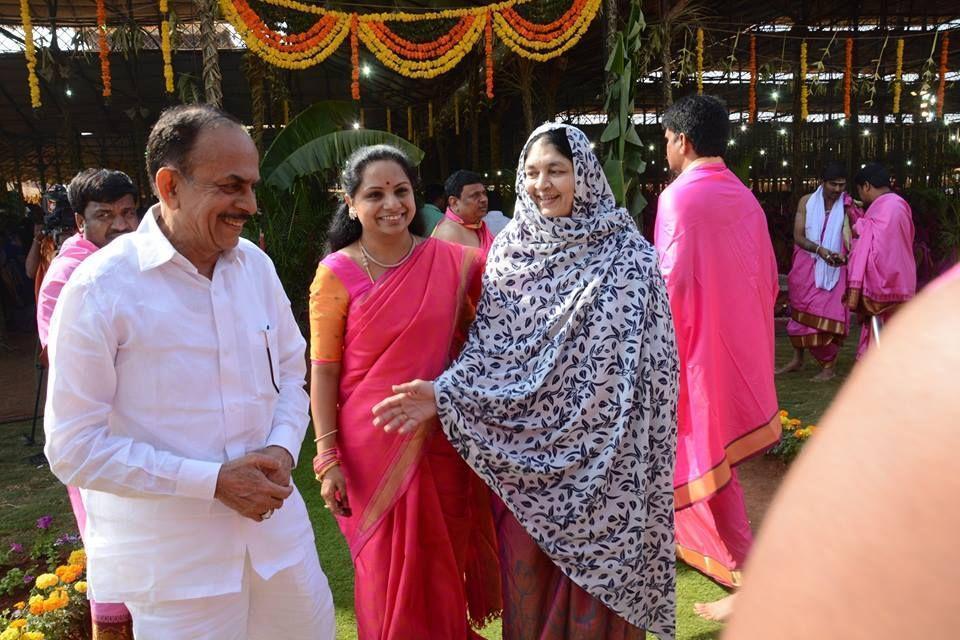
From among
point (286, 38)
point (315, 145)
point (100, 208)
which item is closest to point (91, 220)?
point (100, 208)

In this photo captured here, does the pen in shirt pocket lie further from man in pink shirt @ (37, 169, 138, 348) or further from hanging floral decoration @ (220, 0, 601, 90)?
hanging floral decoration @ (220, 0, 601, 90)

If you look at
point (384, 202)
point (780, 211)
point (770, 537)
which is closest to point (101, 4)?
point (384, 202)

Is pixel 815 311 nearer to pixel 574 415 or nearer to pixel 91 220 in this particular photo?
pixel 574 415

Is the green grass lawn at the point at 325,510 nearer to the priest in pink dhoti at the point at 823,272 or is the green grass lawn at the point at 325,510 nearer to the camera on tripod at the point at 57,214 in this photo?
the priest in pink dhoti at the point at 823,272

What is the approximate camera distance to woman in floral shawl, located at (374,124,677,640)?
224cm

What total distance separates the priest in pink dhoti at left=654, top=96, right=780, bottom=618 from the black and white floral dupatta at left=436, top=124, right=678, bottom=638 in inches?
23.9

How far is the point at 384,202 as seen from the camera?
2.46 m

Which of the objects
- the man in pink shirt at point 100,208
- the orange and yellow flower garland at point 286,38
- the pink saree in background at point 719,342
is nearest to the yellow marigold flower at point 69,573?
the man in pink shirt at point 100,208

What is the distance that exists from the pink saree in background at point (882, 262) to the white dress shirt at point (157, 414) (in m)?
5.60

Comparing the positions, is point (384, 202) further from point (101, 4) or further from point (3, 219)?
point (3, 219)

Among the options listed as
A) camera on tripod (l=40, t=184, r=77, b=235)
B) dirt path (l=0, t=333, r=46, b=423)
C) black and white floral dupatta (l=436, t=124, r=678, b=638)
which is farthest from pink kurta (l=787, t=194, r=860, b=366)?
dirt path (l=0, t=333, r=46, b=423)

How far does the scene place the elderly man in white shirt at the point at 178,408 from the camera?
1536 millimetres

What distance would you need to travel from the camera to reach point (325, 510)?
3926 mm

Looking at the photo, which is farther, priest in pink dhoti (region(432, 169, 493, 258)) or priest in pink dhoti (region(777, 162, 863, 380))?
priest in pink dhoti (region(777, 162, 863, 380))
